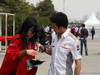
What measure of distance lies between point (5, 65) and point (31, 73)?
34 centimetres

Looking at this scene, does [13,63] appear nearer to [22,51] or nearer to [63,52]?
[22,51]

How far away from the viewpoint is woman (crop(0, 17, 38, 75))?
5.40 m

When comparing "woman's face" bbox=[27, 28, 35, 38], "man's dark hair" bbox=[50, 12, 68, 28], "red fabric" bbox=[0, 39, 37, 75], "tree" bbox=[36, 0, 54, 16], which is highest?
"tree" bbox=[36, 0, 54, 16]

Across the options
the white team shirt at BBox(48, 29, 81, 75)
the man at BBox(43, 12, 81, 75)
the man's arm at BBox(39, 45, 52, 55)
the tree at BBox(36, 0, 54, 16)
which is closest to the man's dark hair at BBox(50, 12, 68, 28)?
the man at BBox(43, 12, 81, 75)

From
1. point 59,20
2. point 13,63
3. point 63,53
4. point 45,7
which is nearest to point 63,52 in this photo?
point 63,53

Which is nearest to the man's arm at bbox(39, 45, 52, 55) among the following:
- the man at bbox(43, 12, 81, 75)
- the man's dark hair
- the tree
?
the man at bbox(43, 12, 81, 75)

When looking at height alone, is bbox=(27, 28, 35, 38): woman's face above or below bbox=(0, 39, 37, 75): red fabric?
above

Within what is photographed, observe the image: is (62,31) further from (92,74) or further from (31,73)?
(92,74)

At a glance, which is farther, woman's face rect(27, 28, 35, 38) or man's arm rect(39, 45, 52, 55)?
man's arm rect(39, 45, 52, 55)

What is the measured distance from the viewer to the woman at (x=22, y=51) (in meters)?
5.40

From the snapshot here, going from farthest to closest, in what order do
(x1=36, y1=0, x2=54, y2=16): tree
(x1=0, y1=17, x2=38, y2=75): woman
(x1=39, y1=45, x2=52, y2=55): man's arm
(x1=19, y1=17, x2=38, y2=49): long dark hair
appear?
(x1=36, y1=0, x2=54, y2=16): tree < (x1=39, y1=45, x2=52, y2=55): man's arm < (x1=19, y1=17, x2=38, y2=49): long dark hair < (x1=0, y1=17, x2=38, y2=75): woman

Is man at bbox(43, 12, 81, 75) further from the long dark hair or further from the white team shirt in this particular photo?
the long dark hair

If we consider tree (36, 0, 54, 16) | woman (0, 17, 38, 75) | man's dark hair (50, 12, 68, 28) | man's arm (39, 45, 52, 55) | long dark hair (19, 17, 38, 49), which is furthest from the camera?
tree (36, 0, 54, 16)

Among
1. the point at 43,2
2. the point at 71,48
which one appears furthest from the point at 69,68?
the point at 43,2
